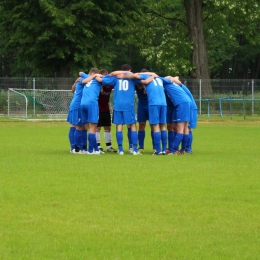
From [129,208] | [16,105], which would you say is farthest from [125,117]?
[16,105]

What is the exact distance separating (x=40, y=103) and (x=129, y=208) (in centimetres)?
3476

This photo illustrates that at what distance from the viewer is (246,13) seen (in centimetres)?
5216

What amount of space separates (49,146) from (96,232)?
565 inches

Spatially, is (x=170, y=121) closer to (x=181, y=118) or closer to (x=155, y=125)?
(x=181, y=118)

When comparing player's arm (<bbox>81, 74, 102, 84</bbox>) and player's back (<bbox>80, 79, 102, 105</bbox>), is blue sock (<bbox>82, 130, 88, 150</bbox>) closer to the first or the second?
player's back (<bbox>80, 79, 102, 105</bbox>)

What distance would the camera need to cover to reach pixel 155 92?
18.6 m

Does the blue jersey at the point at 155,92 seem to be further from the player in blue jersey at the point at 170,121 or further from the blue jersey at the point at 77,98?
the blue jersey at the point at 77,98

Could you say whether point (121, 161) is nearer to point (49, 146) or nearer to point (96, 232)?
point (49, 146)

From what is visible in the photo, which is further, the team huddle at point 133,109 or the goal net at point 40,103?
the goal net at point 40,103

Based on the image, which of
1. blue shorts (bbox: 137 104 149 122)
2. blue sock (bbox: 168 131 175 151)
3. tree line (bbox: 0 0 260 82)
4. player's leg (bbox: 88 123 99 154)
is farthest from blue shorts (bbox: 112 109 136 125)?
tree line (bbox: 0 0 260 82)

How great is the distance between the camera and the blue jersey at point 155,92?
61.1 feet

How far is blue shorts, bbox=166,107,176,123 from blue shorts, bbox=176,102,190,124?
236 mm

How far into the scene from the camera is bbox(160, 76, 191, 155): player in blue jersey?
62.5 feet

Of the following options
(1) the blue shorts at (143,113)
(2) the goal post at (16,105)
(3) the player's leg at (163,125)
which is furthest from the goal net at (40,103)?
(3) the player's leg at (163,125)
